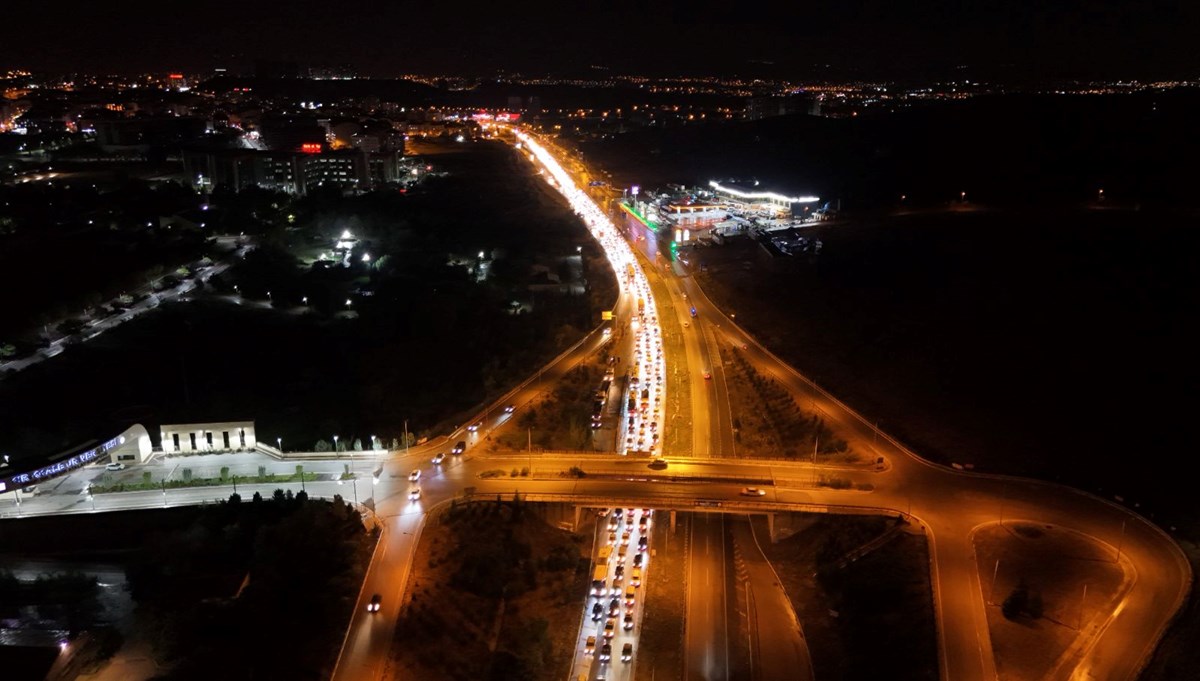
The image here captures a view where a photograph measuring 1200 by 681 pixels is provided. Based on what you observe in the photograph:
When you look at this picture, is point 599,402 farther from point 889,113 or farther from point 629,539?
point 889,113

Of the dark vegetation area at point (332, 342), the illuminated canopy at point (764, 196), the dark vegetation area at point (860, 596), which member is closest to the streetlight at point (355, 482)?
the dark vegetation area at point (332, 342)

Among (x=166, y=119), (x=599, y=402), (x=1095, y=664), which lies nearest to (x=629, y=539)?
(x=599, y=402)

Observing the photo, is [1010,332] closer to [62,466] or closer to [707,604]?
[707,604]

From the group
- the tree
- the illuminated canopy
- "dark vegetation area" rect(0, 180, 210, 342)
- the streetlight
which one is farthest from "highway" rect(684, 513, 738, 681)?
the illuminated canopy

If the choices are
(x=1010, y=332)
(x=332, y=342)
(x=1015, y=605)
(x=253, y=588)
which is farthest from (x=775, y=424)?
(x=332, y=342)

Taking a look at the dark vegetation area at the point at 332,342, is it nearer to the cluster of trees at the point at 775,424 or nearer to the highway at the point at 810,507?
the highway at the point at 810,507

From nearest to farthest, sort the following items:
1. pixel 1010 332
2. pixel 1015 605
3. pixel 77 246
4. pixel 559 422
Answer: pixel 1015 605
pixel 559 422
pixel 1010 332
pixel 77 246
